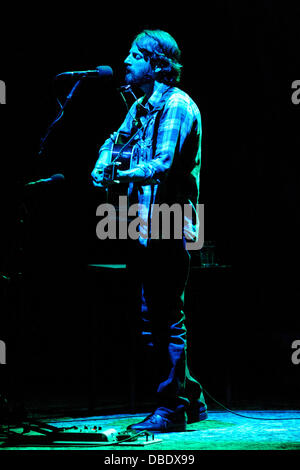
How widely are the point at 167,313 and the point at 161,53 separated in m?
1.35

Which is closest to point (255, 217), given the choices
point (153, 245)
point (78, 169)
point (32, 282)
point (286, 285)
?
point (286, 285)

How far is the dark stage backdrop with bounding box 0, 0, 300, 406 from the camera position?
5.72 meters

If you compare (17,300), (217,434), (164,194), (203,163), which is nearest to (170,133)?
(164,194)

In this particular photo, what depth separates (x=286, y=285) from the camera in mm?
6203

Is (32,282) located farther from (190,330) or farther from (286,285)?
(286,285)

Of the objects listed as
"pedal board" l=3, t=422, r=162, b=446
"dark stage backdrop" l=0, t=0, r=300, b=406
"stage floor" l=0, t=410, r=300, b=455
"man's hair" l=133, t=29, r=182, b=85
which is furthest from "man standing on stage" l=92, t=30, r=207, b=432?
"dark stage backdrop" l=0, t=0, r=300, b=406

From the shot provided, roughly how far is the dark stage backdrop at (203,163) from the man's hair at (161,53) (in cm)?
210

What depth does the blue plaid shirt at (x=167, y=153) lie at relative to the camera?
137 inches

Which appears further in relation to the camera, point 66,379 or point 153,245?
point 66,379

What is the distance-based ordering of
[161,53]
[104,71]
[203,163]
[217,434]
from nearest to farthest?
[217,434]
[104,71]
[161,53]
[203,163]

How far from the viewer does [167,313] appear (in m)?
3.53

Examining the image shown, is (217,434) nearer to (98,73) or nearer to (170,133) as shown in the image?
(170,133)
